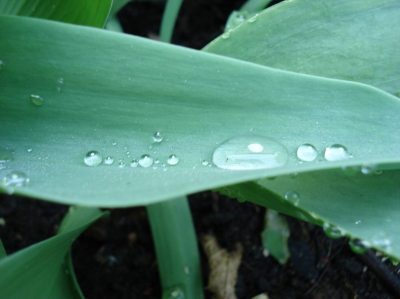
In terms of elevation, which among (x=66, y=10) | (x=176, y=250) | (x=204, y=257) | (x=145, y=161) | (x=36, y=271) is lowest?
(x=204, y=257)

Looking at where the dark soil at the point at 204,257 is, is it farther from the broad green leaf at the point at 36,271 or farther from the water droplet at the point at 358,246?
the water droplet at the point at 358,246

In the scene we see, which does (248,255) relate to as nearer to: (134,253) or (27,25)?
(134,253)

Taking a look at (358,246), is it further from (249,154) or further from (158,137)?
(158,137)

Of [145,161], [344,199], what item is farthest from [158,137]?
[344,199]

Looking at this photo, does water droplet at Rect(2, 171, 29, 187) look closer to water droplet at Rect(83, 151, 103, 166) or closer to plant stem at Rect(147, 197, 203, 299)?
water droplet at Rect(83, 151, 103, 166)

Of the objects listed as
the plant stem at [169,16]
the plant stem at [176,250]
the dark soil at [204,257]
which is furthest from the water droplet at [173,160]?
the plant stem at [169,16]

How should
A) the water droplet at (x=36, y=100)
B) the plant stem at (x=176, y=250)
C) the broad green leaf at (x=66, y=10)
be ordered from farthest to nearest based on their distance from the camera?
the plant stem at (x=176, y=250) < the broad green leaf at (x=66, y=10) < the water droplet at (x=36, y=100)
